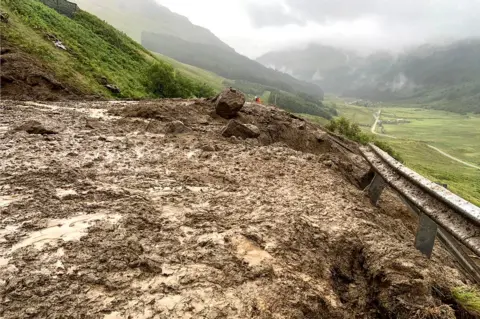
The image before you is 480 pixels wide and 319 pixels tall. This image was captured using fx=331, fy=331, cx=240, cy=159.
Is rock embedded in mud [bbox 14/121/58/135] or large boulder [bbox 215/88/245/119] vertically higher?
large boulder [bbox 215/88/245/119]

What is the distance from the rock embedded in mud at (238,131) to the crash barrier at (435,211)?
469 cm

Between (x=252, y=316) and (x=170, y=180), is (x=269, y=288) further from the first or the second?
(x=170, y=180)

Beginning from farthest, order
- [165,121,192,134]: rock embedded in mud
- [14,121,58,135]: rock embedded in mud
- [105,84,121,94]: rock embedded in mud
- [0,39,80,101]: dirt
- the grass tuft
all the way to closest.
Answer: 1. [105,84,121,94]: rock embedded in mud
2. [0,39,80,101]: dirt
3. [165,121,192,134]: rock embedded in mud
4. [14,121,58,135]: rock embedded in mud
5. the grass tuft

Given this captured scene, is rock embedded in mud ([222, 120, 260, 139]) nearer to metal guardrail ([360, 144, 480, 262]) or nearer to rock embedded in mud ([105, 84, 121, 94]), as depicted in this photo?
metal guardrail ([360, 144, 480, 262])

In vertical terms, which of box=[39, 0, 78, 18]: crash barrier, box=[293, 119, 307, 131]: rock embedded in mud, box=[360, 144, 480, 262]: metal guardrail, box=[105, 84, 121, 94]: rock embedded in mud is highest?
box=[39, 0, 78, 18]: crash barrier

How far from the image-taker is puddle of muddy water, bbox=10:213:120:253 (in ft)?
12.5

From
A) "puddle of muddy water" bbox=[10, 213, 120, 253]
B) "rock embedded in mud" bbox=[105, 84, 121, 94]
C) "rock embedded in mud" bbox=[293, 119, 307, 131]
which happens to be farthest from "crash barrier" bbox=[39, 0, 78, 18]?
"puddle of muddy water" bbox=[10, 213, 120, 253]

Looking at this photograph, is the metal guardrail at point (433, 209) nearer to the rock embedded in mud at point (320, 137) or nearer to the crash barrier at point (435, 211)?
the crash barrier at point (435, 211)

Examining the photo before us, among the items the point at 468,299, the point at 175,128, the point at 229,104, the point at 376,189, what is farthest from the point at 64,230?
the point at 229,104

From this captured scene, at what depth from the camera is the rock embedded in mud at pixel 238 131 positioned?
9.68 metres

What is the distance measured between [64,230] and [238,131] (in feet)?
20.6

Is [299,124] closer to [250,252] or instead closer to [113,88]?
[250,252]

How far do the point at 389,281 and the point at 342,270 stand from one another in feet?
1.84

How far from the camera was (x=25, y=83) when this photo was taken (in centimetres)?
1557
